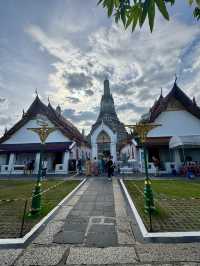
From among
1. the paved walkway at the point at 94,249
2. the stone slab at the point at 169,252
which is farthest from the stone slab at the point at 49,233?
the stone slab at the point at 169,252

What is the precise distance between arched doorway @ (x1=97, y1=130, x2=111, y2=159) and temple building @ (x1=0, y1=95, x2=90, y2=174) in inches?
184

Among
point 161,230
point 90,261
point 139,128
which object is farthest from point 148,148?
point 90,261

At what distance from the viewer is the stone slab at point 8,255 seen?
9.05 feet

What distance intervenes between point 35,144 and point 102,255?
748 inches

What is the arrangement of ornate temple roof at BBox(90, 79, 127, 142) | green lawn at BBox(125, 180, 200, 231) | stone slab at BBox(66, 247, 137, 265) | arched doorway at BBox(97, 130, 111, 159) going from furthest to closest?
1. ornate temple roof at BBox(90, 79, 127, 142)
2. arched doorway at BBox(97, 130, 111, 159)
3. green lawn at BBox(125, 180, 200, 231)
4. stone slab at BBox(66, 247, 137, 265)

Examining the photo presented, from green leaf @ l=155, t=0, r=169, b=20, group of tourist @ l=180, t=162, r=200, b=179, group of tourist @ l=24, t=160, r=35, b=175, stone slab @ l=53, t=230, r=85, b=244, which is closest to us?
green leaf @ l=155, t=0, r=169, b=20

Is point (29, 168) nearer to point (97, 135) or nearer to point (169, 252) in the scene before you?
point (97, 135)

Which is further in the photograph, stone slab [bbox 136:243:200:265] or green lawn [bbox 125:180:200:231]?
green lawn [bbox 125:180:200:231]

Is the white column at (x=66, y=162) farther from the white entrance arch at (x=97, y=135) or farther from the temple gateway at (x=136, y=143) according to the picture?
the white entrance arch at (x=97, y=135)

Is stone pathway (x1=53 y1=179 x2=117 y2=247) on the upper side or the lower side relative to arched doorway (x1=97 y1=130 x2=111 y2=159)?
lower

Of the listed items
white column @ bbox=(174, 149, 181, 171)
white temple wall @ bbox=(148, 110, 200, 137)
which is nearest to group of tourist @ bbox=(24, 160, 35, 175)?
white temple wall @ bbox=(148, 110, 200, 137)

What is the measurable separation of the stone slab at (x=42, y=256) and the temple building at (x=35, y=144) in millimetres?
15169

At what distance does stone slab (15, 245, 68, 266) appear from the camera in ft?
8.92

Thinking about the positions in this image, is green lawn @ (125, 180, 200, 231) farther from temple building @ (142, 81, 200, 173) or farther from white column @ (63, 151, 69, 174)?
white column @ (63, 151, 69, 174)
